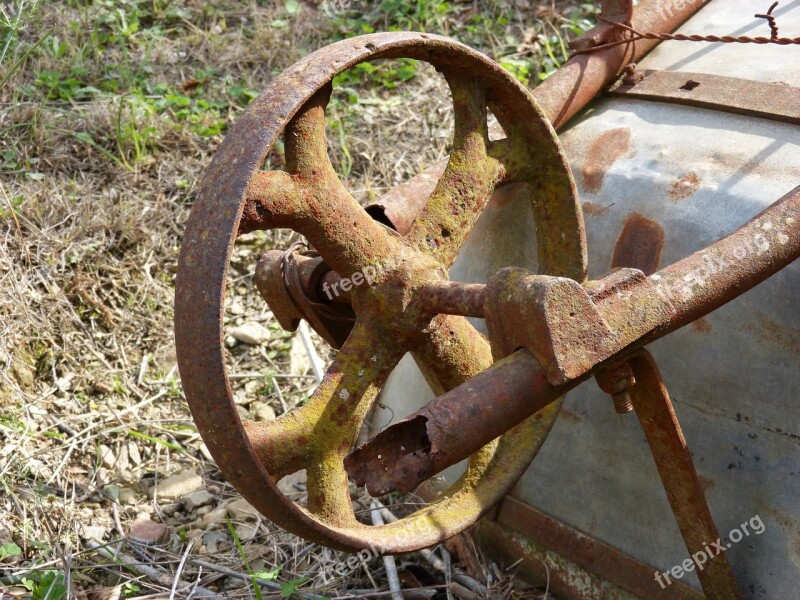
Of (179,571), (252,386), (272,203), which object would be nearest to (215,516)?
(179,571)

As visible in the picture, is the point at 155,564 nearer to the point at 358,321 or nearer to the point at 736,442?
the point at 358,321

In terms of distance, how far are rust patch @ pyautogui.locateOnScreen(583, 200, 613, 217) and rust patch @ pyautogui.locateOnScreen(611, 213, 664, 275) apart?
71 millimetres

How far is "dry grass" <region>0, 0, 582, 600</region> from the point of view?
7.40ft

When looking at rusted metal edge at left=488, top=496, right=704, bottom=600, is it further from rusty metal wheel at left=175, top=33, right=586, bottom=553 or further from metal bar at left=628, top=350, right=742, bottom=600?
rusty metal wheel at left=175, top=33, right=586, bottom=553

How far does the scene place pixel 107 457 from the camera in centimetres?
256

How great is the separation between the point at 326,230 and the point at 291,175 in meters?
0.12

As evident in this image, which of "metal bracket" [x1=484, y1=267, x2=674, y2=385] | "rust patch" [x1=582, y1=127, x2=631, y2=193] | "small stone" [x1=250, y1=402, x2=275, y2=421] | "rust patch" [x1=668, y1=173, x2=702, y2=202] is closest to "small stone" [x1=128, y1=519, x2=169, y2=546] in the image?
"small stone" [x1=250, y1=402, x2=275, y2=421]

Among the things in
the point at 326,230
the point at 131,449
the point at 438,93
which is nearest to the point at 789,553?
the point at 326,230

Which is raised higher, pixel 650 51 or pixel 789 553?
pixel 650 51

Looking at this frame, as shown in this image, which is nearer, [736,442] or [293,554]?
[736,442]

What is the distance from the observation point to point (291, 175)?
5.15 feet

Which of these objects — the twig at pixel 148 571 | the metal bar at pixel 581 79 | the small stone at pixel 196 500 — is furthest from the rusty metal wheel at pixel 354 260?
the small stone at pixel 196 500

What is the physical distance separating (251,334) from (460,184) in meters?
1.31

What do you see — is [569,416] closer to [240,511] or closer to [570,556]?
[570,556]
